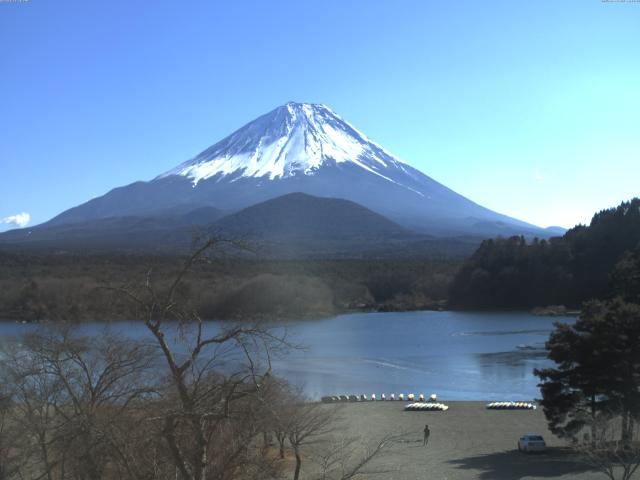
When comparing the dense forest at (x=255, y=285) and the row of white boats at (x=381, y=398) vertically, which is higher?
the dense forest at (x=255, y=285)

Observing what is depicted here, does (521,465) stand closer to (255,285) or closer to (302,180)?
(255,285)

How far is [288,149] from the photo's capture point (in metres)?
119

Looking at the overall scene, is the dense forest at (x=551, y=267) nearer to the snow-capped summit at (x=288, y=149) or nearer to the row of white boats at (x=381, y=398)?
the row of white boats at (x=381, y=398)

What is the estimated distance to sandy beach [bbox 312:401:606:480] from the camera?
1108cm

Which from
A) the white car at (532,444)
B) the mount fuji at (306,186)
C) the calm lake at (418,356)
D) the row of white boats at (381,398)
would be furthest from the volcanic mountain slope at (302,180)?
the white car at (532,444)

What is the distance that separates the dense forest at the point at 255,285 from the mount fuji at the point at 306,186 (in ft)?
117

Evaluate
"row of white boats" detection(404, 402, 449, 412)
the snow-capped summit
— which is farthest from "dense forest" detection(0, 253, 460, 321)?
the snow-capped summit

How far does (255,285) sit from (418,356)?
11739 millimetres

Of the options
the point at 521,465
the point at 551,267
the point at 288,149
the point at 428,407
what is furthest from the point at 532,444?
the point at 288,149

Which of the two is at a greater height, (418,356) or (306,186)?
(306,186)

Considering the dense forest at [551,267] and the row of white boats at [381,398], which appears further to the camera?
the dense forest at [551,267]

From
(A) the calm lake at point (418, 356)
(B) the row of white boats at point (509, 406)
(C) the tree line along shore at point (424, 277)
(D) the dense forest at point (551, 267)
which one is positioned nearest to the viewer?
(B) the row of white boats at point (509, 406)

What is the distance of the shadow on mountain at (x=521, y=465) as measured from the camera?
10.8 meters

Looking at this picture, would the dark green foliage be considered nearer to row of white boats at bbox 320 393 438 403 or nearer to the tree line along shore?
row of white boats at bbox 320 393 438 403
